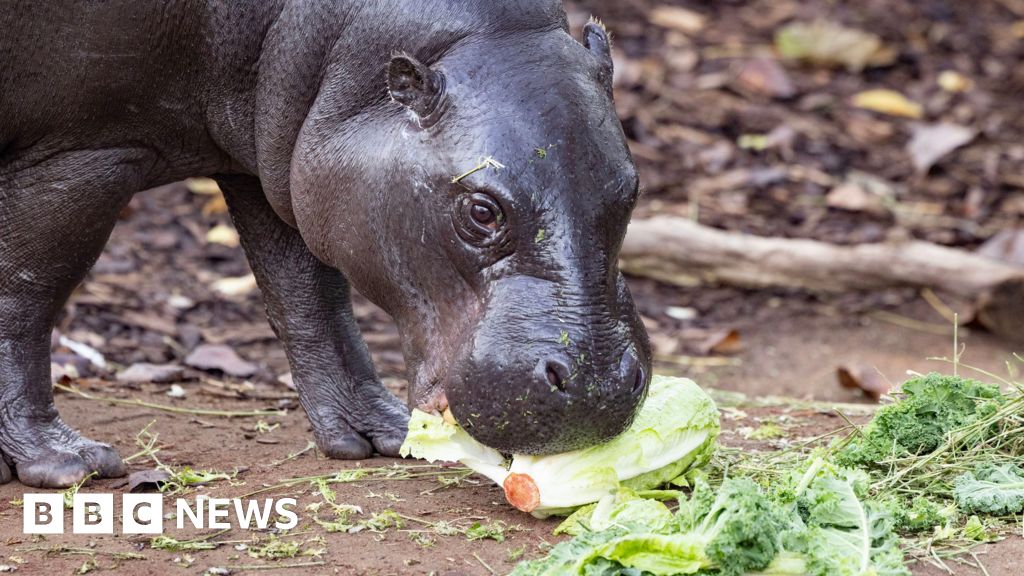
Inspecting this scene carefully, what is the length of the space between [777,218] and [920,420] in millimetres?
5800

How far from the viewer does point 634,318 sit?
460 cm

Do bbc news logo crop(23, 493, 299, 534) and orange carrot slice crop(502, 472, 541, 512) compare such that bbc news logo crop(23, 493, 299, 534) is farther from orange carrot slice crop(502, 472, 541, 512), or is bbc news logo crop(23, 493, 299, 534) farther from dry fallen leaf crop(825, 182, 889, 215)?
dry fallen leaf crop(825, 182, 889, 215)

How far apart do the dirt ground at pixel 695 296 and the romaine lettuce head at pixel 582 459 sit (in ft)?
0.56

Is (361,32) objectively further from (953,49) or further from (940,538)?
(953,49)

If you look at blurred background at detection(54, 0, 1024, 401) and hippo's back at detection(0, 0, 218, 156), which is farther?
blurred background at detection(54, 0, 1024, 401)

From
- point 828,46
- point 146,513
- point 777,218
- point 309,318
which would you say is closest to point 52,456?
point 146,513

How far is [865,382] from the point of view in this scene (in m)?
7.88

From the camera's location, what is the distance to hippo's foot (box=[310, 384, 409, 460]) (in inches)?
230

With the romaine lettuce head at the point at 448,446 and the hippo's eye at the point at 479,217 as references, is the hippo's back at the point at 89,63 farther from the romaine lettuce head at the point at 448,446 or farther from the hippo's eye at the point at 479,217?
the romaine lettuce head at the point at 448,446

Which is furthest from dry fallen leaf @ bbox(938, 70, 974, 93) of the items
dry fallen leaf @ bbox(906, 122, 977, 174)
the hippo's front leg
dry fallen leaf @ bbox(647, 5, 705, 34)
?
the hippo's front leg

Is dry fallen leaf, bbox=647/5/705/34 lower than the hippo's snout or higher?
lower

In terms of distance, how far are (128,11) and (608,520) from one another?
2.54m

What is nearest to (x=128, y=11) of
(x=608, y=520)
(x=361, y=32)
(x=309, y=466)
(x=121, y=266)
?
(x=361, y=32)

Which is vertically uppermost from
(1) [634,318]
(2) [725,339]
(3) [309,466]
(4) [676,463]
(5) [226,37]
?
(5) [226,37]
